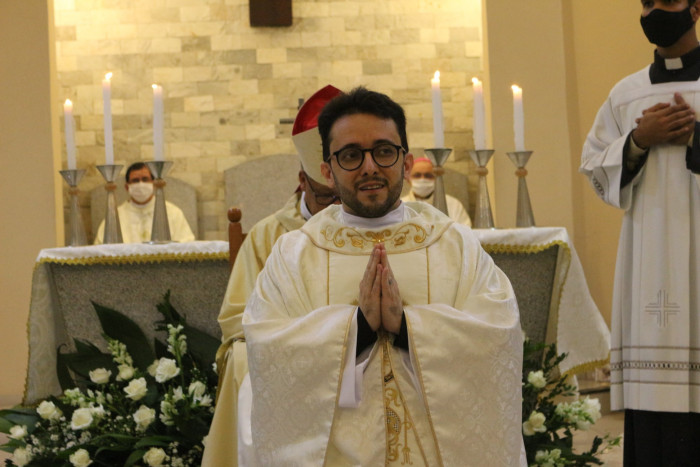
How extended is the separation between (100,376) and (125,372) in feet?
0.35

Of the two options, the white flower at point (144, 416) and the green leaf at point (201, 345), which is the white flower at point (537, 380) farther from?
the white flower at point (144, 416)

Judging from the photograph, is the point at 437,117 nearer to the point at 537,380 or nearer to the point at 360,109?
the point at 537,380

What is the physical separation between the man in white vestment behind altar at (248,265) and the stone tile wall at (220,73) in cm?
610

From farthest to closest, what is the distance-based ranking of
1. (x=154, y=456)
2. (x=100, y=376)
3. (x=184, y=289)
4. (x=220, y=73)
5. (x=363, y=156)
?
(x=220, y=73) → (x=184, y=289) → (x=100, y=376) → (x=154, y=456) → (x=363, y=156)

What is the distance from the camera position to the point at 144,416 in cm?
382

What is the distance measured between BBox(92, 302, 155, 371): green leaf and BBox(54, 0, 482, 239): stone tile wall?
580 centimetres

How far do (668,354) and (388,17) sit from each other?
7004mm

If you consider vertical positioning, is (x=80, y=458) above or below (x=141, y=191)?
below

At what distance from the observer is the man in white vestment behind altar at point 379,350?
2.59 m

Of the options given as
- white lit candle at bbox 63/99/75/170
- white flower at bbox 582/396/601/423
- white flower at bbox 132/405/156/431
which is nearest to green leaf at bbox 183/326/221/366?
white flower at bbox 132/405/156/431

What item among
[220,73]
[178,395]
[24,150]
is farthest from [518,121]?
[220,73]

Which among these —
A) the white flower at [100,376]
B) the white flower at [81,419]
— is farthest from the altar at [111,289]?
the white flower at [81,419]

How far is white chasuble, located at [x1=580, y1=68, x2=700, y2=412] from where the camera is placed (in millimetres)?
3777

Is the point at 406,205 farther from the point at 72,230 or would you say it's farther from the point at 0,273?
the point at 0,273
